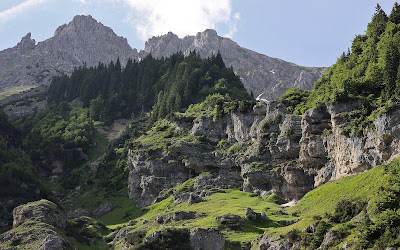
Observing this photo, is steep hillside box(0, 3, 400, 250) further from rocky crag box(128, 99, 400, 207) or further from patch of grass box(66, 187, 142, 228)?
patch of grass box(66, 187, 142, 228)

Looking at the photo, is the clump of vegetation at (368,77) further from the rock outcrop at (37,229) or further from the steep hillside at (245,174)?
the rock outcrop at (37,229)

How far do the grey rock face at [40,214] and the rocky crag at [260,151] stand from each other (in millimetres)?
32514

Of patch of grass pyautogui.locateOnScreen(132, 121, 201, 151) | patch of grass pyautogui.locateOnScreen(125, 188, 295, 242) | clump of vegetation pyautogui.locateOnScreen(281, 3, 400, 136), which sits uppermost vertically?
clump of vegetation pyautogui.locateOnScreen(281, 3, 400, 136)

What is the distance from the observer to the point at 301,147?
105 metres

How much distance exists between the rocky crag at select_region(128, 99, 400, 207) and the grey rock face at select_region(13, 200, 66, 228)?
3251cm

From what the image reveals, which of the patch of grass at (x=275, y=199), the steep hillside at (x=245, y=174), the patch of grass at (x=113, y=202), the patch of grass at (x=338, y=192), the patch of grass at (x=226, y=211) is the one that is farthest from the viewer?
the patch of grass at (x=113, y=202)

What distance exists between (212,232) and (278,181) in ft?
146

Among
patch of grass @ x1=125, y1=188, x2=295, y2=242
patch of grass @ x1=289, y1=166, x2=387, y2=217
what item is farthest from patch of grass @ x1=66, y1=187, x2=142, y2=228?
patch of grass @ x1=289, y1=166, x2=387, y2=217

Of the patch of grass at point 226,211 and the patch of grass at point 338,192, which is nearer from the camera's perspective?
the patch of grass at point 338,192

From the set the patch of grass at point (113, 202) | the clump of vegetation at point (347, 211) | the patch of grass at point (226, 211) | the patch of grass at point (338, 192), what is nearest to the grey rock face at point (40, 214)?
the patch of grass at point (226, 211)

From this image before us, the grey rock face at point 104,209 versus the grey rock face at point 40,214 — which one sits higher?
the grey rock face at point 40,214

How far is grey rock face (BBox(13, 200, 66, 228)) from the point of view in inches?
3681

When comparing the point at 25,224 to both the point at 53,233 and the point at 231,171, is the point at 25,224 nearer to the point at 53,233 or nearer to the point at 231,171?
the point at 53,233

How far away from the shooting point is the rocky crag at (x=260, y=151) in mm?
89062
